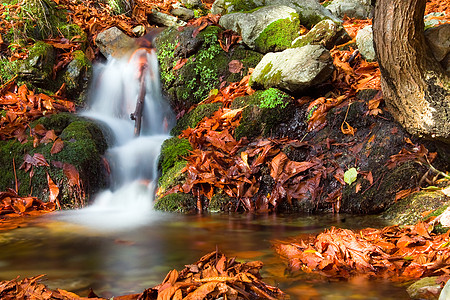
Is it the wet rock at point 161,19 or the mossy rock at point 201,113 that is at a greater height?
the wet rock at point 161,19

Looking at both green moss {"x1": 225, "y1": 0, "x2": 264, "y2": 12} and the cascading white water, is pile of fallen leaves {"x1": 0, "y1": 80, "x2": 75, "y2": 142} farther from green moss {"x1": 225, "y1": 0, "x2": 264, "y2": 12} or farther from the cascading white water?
green moss {"x1": 225, "y1": 0, "x2": 264, "y2": 12}

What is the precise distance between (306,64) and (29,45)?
5.59 metres

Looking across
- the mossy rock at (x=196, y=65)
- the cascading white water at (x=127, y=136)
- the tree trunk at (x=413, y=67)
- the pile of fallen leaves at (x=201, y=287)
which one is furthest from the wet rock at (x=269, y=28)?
the pile of fallen leaves at (x=201, y=287)

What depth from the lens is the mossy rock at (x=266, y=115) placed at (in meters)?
5.74

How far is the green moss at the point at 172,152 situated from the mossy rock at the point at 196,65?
182cm

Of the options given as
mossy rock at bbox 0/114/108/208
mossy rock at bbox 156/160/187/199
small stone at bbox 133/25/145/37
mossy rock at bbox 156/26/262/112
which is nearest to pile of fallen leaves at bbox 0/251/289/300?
mossy rock at bbox 156/160/187/199

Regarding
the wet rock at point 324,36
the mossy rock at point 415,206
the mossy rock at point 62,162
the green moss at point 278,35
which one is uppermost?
the green moss at point 278,35

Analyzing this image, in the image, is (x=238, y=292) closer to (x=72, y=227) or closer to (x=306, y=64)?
(x=72, y=227)

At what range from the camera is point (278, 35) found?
24.8ft

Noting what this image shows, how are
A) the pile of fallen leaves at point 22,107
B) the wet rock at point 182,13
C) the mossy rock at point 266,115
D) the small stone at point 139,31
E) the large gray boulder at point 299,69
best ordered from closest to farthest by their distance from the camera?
the large gray boulder at point 299,69 → the mossy rock at point 266,115 → the pile of fallen leaves at point 22,107 → the small stone at point 139,31 → the wet rock at point 182,13

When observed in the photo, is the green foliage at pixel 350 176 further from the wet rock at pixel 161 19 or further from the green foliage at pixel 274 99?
the wet rock at pixel 161 19

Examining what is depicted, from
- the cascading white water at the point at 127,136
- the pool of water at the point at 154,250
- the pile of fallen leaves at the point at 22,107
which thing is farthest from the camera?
the pile of fallen leaves at the point at 22,107

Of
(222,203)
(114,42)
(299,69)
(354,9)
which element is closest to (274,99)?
(299,69)

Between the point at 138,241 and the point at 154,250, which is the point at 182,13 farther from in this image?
the point at 154,250
